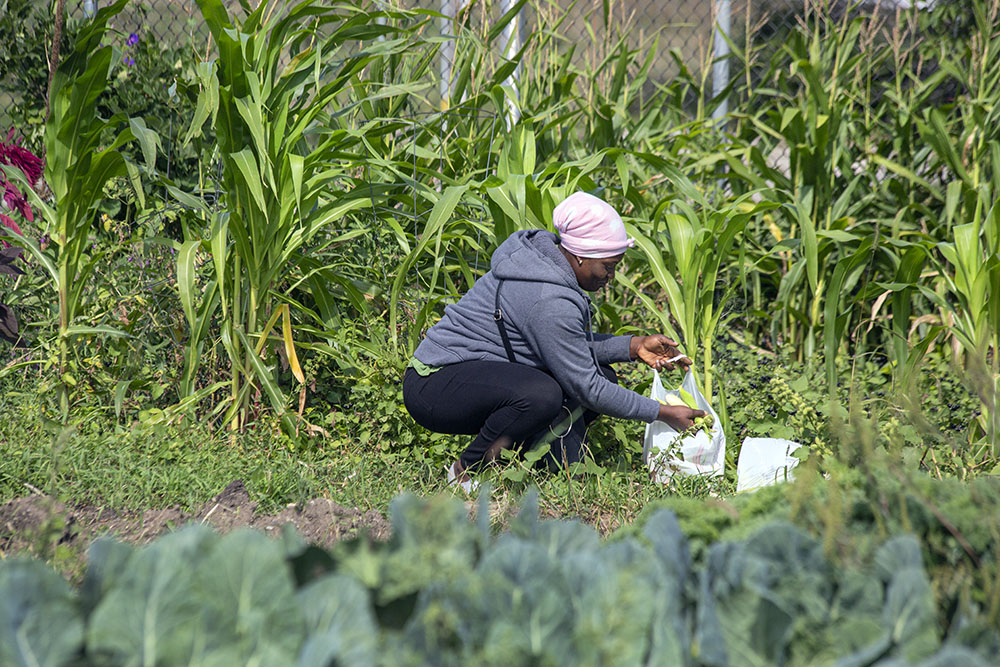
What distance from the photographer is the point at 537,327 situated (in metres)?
2.70

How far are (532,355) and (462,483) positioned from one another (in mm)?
472

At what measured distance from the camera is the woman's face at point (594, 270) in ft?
8.98

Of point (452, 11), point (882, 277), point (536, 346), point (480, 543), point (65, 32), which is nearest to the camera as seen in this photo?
point (480, 543)

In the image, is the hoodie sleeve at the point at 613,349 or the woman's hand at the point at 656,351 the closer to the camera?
the woman's hand at the point at 656,351

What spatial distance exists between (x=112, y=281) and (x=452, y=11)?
2.64 metres

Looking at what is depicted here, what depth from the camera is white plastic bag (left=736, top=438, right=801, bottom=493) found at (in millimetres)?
2754

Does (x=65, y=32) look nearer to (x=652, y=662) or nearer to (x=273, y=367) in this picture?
(x=273, y=367)

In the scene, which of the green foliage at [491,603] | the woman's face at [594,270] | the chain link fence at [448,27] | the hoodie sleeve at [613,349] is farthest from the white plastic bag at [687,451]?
the chain link fence at [448,27]

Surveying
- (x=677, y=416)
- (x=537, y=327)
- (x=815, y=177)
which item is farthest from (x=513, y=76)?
(x=677, y=416)

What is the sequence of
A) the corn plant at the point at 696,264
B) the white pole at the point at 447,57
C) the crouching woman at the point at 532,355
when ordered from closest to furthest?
1. the crouching woman at the point at 532,355
2. the corn plant at the point at 696,264
3. the white pole at the point at 447,57

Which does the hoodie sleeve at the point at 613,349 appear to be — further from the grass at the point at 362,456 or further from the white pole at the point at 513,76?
the white pole at the point at 513,76

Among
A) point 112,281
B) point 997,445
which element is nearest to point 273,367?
point 112,281

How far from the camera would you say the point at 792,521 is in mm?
1343

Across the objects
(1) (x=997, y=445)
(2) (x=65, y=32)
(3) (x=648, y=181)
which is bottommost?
(1) (x=997, y=445)
